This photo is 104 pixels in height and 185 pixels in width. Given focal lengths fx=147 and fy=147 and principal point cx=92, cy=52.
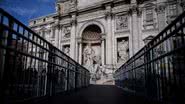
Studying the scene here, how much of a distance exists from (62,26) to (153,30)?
12517 mm

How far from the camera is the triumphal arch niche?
18.0m

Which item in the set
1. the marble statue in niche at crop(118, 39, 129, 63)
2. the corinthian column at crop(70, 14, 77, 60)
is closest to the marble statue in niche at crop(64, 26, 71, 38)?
the corinthian column at crop(70, 14, 77, 60)

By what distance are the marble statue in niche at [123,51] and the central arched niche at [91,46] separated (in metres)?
2.71

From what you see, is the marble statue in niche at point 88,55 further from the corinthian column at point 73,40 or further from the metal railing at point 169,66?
the metal railing at point 169,66

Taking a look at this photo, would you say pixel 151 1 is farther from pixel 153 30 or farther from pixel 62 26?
pixel 62 26

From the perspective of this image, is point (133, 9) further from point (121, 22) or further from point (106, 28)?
point (106, 28)

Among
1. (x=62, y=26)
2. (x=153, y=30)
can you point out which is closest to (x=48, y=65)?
(x=153, y=30)

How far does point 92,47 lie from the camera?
20.0m

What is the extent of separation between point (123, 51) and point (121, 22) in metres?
3.49

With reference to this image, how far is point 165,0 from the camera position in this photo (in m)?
15.5

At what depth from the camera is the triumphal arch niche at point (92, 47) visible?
18.0 m

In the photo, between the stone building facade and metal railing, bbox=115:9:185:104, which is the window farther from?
metal railing, bbox=115:9:185:104

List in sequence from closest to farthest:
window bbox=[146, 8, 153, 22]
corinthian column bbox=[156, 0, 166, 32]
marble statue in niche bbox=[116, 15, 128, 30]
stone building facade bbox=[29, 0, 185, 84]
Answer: corinthian column bbox=[156, 0, 166, 32]
stone building facade bbox=[29, 0, 185, 84]
window bbox=[146, 8, 153, 22]
marble statue in niche bbox=[116, 15, 128, 30]

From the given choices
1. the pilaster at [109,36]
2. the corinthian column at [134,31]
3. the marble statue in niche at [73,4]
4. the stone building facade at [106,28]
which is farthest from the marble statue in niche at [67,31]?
the corinthian column at [134,31]
